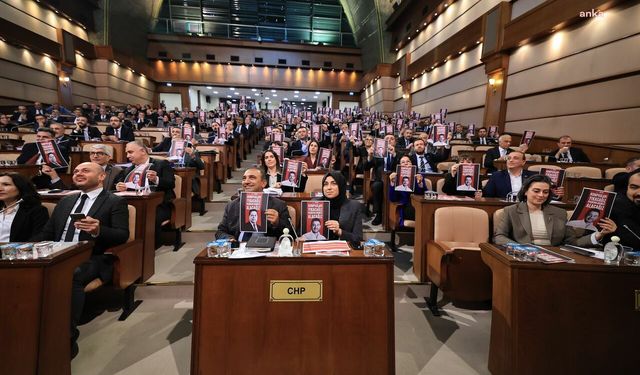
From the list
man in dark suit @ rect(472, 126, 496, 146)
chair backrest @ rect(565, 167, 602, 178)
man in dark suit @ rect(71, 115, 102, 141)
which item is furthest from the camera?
man in dark suit @ rect(472, 126, 496, 146)

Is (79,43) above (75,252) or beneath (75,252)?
above

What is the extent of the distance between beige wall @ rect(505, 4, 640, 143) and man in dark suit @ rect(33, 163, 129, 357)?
699 cm

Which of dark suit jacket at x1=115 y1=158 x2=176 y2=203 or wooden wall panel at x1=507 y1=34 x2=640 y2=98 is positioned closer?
dark suit jacket at x1=115 y1=158 x2=176 y2=203

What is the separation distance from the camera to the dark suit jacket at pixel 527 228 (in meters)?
2.32

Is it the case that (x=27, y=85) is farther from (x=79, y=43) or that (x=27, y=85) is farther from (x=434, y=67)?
(x=434, y=67)

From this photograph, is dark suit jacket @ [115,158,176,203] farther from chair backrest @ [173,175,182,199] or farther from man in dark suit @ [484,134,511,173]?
man in dark suit @ [484,134,511,173]

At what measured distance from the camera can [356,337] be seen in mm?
1547

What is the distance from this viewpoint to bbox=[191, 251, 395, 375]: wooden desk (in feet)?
5.00

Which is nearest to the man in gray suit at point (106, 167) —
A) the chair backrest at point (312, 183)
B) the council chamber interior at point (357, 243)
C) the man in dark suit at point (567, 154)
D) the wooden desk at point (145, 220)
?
the council chamber interior at point (357, 243)

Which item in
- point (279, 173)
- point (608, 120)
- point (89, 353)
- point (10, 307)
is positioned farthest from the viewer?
point (608, 120)

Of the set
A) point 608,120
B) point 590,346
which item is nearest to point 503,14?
point 608,120

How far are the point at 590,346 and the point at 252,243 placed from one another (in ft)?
5.78

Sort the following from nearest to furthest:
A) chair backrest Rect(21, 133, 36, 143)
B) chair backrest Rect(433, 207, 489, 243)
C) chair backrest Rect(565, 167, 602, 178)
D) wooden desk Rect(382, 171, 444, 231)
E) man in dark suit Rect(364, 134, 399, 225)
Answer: chair backrest Rect(433, 207, 489, 243), wooden desk Rect(382, 171, 444, 231), chair backrest Rect(565, 167, 602, 178), man in dark suit Rect(364, 134, 399, 225), chair backrest Rect(21, 133, 36, 143)

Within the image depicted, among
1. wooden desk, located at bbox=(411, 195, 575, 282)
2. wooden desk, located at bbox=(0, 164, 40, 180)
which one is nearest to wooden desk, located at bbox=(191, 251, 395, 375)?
wooden desk, located at bbox=(411, 195, 575, 282)
